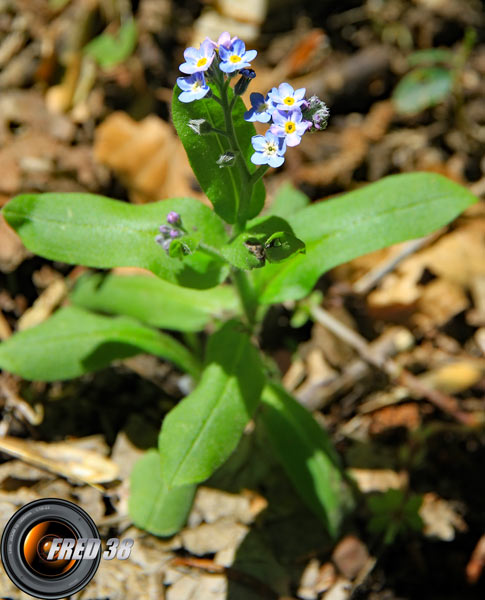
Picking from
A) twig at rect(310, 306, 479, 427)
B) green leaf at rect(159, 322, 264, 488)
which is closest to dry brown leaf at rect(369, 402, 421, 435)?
twig at rect(310, 306, 479, 427)

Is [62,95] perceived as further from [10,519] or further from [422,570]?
[422,570]

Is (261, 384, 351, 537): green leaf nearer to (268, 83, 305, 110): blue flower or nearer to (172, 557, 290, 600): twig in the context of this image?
(172, 557, 290, 600): twig

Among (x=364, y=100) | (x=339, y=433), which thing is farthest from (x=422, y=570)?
(x=364, y=100)

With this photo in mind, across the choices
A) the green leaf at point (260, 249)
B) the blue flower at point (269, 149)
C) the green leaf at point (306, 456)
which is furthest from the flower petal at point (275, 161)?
the green leaf at point (306, 456)

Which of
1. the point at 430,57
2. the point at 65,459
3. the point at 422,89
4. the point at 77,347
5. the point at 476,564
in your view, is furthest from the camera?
→ the point at 430,57

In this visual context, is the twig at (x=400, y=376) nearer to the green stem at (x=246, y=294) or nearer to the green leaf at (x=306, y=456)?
the green leaf at (x=306, y=456)

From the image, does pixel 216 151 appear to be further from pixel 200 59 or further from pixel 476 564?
pixel 476 564

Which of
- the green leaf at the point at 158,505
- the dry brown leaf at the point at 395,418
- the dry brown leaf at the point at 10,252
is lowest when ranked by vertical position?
the dry brown leaf at the point at 395,418

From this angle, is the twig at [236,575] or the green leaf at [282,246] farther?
the twig at [236,575]

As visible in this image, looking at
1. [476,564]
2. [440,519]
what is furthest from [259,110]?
[476,564]
